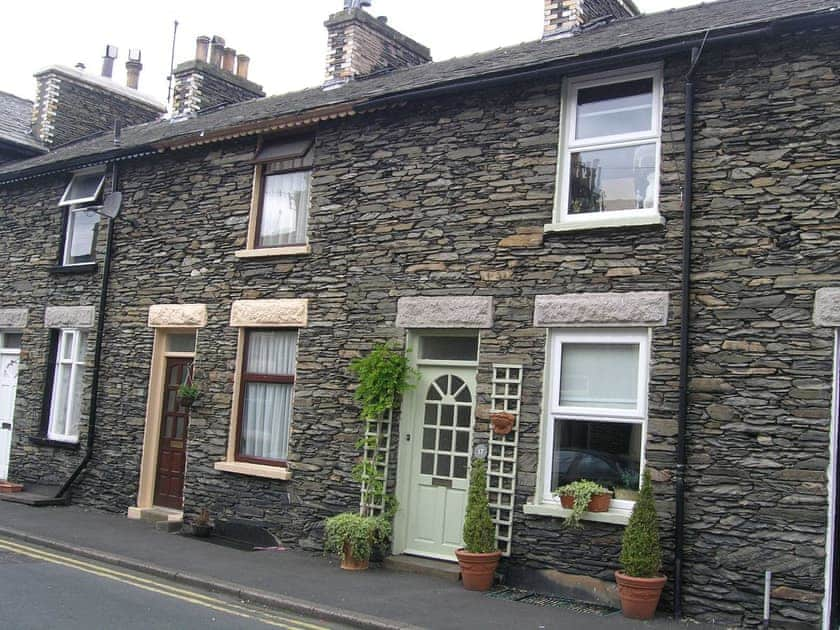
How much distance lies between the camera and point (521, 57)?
11.5m

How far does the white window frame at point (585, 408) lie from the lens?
29.9ft

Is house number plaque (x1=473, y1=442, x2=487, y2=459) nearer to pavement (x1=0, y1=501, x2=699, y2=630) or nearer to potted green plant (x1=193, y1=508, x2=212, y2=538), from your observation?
pavement (x1=0, y1=501, x2=699, y2=630)

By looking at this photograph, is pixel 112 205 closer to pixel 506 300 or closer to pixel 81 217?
pixel 81 217

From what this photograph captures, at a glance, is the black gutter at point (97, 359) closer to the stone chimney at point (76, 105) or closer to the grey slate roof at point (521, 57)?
the grey slate roof at point (521, 57)

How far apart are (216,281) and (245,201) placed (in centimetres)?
124

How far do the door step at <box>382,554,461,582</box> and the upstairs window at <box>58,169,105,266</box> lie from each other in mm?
7930

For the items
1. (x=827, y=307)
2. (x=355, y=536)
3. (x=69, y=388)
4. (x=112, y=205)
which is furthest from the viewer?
(x=69, y=388)

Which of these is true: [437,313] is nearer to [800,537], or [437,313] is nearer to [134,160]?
[800,537]

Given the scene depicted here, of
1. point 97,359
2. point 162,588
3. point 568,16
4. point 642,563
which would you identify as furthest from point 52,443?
point 568,16

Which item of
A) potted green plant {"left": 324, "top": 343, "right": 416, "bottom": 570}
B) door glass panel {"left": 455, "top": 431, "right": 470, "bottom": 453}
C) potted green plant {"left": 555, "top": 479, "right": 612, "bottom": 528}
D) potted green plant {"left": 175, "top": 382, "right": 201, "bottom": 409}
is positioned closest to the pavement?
potted green plant {"left": 324, "top": 343, "right": 416, "bottom": 570}

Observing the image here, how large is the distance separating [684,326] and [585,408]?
1.40 m

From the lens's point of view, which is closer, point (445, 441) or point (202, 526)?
point (445, 441)

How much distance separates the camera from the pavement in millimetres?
8281

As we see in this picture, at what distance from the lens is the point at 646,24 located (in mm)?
11570
